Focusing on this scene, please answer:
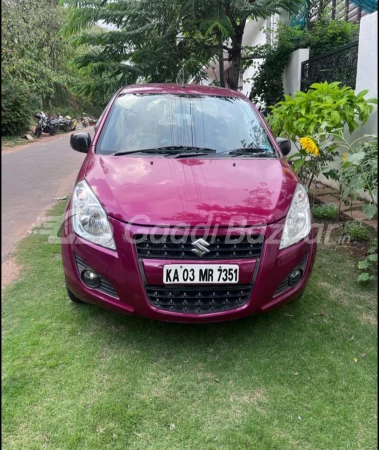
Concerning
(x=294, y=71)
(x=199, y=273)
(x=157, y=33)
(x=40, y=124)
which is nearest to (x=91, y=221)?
(x=199, y=273)

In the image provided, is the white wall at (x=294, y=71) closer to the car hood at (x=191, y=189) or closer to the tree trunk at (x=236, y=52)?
the tree trunk at (x=236, y=52)

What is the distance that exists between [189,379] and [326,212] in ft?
10.4

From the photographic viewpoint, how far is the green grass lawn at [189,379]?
1.79 meters

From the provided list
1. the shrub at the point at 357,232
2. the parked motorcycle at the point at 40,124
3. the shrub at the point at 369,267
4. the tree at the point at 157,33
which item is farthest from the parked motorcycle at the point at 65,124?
the shrub at the point at 369,267

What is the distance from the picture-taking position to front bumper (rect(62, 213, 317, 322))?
2119mm

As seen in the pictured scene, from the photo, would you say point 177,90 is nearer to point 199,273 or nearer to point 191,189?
point 191,189

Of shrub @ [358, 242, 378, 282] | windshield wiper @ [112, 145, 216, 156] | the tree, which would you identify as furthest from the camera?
the tree

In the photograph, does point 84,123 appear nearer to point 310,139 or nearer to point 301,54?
point 301,54

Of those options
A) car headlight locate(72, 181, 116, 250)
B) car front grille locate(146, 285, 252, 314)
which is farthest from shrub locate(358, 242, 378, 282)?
car headlight locate(72, 181, 116, 250)

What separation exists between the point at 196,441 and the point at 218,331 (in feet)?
2.82

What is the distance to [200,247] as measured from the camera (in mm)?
2090

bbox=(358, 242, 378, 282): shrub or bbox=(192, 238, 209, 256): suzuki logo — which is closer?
bbox=(192, 238, 209, 256): suzuki logo

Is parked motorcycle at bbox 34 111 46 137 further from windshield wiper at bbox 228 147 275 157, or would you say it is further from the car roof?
windshield wiper at bbox 228 147 275 157

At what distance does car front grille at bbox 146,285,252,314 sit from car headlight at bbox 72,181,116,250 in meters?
0.38
